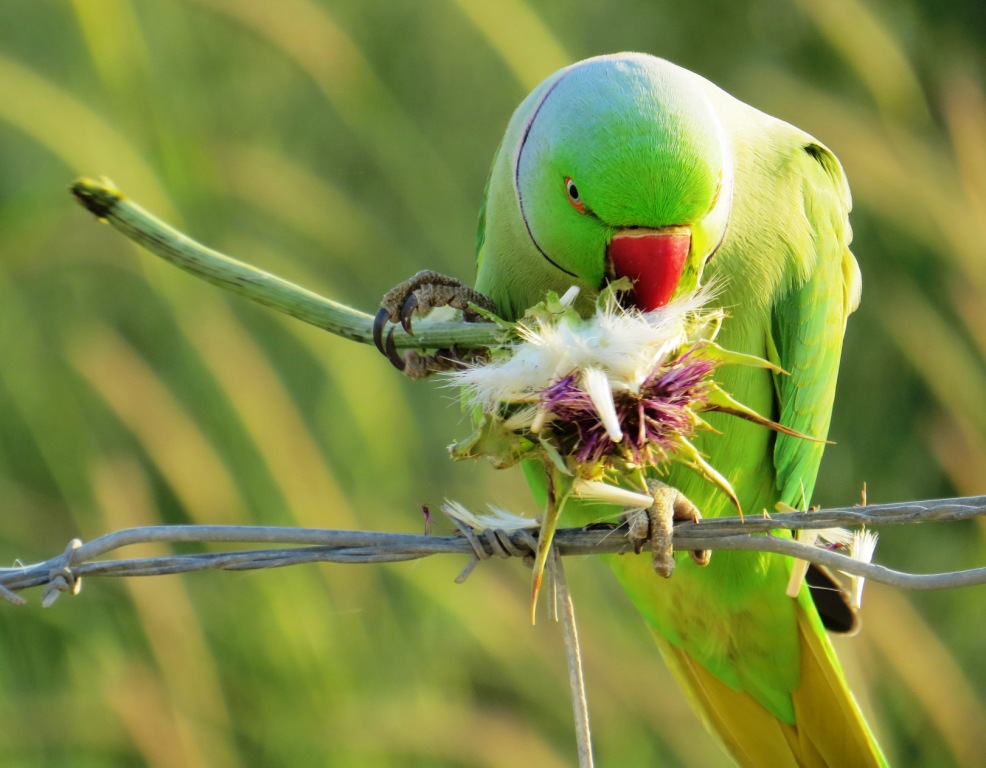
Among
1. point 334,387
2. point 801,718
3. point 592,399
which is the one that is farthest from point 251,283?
point 334,387

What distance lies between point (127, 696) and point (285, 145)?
2401mm

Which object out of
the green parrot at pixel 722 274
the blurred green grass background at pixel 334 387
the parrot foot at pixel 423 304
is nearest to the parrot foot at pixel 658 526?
the green parrot at pixel 722 274

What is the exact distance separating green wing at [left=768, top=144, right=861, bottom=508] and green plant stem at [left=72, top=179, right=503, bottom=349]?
33.3 inches

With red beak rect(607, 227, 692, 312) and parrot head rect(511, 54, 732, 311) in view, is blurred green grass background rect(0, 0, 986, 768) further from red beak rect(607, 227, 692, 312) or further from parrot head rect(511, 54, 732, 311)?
red beak rect(607, 227, 692, 312)

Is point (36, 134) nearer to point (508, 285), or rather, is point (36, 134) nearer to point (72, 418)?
point (72, 418)

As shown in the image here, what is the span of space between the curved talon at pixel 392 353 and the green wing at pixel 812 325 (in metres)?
0.81

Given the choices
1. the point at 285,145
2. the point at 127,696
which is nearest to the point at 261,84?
the point at 285,145

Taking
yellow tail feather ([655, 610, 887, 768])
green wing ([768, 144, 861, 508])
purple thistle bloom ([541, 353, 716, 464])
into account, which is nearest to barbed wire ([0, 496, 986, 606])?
purple thistle bloom ([541, 353, 716, 464])

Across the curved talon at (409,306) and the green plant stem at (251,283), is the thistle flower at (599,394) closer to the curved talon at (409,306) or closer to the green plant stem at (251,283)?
the green plant stem at (251,283)

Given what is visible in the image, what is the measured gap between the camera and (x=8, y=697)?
13.2ft

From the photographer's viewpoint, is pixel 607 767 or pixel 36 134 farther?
pixel 607 767

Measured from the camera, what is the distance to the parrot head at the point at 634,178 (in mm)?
1847

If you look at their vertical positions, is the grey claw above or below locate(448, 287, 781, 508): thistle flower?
above

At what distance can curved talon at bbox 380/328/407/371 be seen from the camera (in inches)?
74.9
